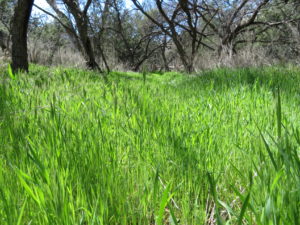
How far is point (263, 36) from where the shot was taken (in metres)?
16.4

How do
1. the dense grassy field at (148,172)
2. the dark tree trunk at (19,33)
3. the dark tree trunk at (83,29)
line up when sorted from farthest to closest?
the dark tree trunk at (83,29), the dark tree trunk at (19,33), the dense grassy field at (148,172)

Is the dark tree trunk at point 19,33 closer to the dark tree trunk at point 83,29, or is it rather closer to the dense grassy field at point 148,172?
the dark tree trunk at point 83,29

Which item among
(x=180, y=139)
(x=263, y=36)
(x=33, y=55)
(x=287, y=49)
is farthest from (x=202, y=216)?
(x=263, y=36)

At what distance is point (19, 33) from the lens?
169 inches

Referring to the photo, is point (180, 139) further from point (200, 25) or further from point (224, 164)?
point (200, 25)

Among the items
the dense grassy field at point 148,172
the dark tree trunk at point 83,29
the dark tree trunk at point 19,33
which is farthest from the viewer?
the dark tree trunk at point 83,29

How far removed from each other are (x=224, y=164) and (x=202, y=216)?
335 millimetres

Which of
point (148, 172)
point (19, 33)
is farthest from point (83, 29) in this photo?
point (148, 172)

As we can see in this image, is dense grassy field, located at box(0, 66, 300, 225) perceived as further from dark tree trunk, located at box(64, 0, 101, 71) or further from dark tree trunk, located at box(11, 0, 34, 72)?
dark tree trunk, located at box(64, 0, 101, 71)

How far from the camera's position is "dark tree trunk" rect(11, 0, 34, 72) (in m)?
4.25

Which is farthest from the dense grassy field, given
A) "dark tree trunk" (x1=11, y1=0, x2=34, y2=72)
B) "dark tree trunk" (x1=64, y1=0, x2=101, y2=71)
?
"dark tree trunk" (x1=64, y1=0, x2=101, y2=71)

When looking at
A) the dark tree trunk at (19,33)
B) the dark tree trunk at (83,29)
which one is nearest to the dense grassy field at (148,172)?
the dark tree trunk at (19,33)

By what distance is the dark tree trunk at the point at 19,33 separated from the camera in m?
4.25

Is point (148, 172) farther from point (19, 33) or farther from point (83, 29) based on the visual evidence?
point (83, 29)
